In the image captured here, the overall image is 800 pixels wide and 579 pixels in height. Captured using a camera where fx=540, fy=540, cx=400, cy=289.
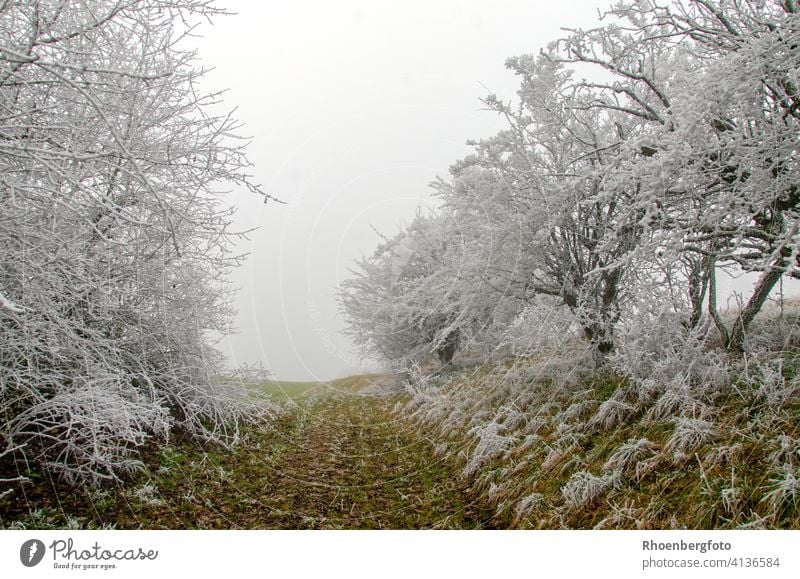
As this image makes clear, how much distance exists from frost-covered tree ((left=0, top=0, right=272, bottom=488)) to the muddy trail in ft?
0.74

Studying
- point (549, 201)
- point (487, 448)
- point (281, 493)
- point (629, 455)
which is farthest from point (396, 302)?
point (629, 455)

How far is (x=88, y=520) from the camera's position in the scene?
122 inches

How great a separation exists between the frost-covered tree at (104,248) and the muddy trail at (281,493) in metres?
0.23

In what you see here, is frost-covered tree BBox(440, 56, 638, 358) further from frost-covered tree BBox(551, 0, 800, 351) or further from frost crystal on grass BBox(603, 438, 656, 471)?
frost crystal on grass BBox(603, 438, 656, 471)

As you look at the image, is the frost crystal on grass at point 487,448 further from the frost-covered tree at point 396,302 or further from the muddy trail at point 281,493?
the frost-covered tree at point 396,302

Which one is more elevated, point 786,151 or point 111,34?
point 111,34

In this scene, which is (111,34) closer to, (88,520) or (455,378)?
(88,520)

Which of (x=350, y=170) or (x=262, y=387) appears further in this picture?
(x=262, y=387)

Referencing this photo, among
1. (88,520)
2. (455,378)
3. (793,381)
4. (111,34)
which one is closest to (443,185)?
(455,378)

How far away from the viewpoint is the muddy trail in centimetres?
320

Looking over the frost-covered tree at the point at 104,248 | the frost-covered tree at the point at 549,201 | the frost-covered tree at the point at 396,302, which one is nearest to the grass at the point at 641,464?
the frost-covered tree at the point at 549,201

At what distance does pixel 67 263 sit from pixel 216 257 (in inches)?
74.7

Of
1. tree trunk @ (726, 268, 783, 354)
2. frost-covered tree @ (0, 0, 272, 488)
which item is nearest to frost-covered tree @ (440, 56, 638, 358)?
tree trunk @ (726, 268, 783, 354)

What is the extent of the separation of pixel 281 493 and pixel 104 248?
7.32 ft
